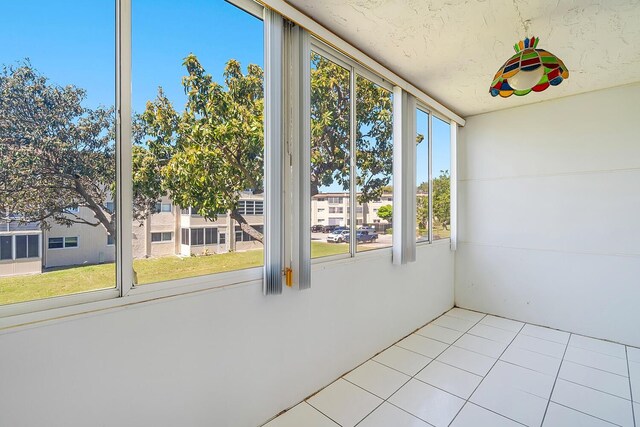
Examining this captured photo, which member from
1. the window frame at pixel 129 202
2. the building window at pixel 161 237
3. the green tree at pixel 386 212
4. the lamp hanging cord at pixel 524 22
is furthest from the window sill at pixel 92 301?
the lamp hanging cord at pixel 524 22

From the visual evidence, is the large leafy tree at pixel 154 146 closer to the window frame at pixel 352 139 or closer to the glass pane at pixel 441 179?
the window frame at pixel 352 139

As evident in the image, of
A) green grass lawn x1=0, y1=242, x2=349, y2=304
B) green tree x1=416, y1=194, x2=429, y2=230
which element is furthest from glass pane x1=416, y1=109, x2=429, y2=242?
green grass lawn x1=0, y1=242, x2=349, y2=304

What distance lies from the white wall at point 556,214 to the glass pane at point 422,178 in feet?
2.96

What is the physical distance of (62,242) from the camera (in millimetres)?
1311

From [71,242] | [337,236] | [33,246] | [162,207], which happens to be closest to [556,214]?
[337,236]

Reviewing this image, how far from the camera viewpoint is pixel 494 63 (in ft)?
9.00

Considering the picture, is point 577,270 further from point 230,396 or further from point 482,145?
point 230,396

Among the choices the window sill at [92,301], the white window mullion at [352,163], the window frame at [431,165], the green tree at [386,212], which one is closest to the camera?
the window sill at [92,301]

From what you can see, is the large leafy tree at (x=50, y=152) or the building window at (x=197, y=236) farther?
the building window at (x=197, y=236)

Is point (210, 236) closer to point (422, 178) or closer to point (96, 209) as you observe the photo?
point (96, 209)

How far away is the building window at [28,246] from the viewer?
1.19 metres

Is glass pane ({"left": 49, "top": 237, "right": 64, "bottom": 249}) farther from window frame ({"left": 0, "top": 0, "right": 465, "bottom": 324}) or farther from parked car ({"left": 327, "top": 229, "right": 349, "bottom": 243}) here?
parked car ({"left": 327, "top": 229, "right": 349, "bottom": 243})

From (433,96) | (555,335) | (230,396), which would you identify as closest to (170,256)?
(230,396)

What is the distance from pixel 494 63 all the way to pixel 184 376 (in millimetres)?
3542
